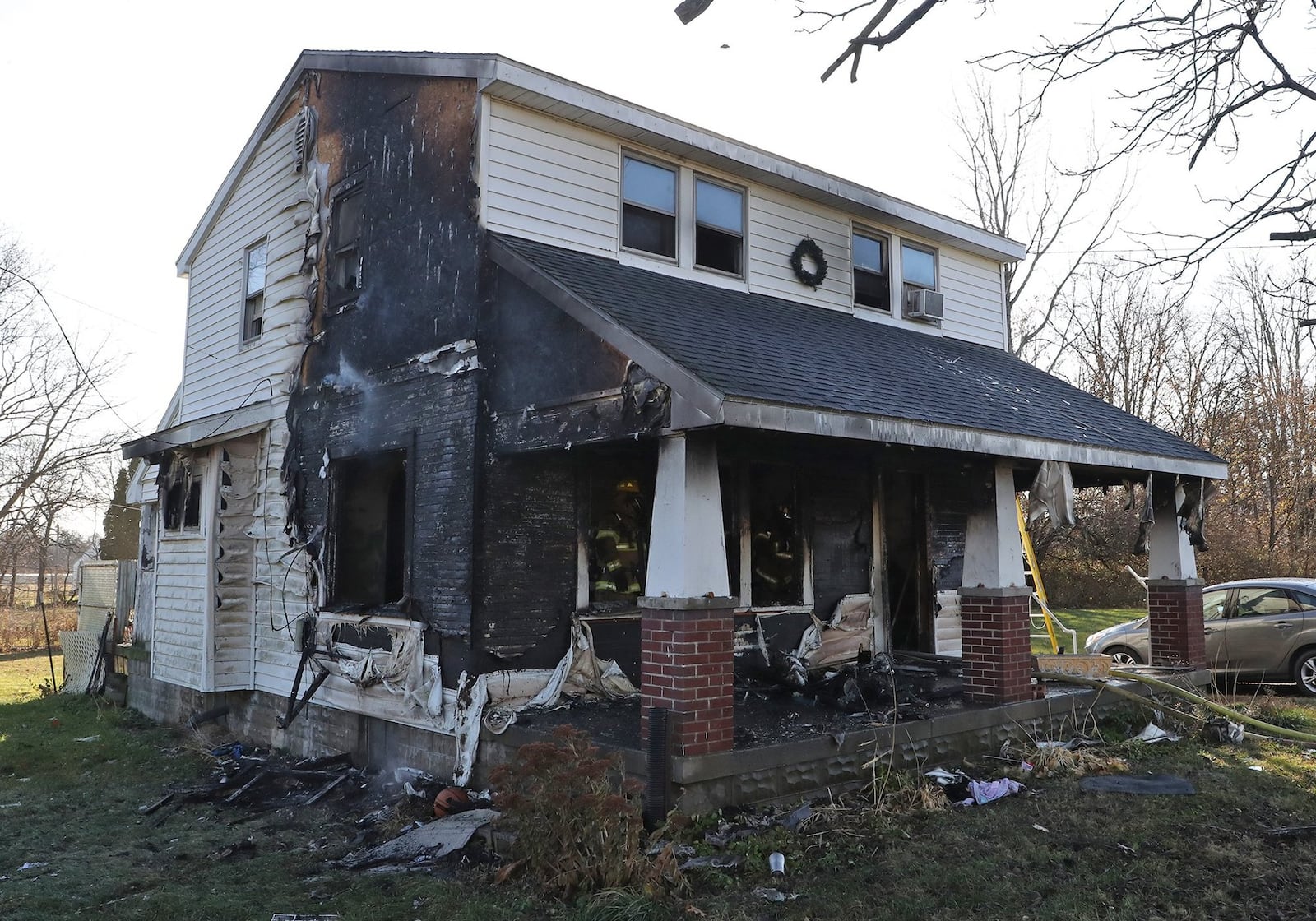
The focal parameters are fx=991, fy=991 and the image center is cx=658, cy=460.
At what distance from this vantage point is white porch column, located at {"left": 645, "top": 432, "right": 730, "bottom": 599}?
266 inches

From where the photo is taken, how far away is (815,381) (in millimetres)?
7840

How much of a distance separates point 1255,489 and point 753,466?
26115 millimetres

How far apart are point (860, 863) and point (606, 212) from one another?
6.50 meters

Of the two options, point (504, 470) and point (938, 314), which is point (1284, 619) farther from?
point (504, 470)

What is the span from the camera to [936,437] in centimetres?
802

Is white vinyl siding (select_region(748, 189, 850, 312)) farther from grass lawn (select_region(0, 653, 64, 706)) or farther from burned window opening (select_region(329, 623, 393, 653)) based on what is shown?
grass lawn (select_region(0, 653, 64, 706))

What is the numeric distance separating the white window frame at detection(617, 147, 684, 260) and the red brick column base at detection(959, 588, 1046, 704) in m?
4.55

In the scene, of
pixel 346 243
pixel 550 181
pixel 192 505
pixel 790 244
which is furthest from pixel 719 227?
pixel 192 505

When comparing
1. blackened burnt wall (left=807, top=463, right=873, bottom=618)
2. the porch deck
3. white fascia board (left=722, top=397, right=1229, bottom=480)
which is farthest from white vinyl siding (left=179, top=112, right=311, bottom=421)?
white fascia board (left=722, top=397, right=1229, bottom=480)

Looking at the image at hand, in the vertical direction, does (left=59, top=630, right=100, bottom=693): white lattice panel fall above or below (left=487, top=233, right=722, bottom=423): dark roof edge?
below

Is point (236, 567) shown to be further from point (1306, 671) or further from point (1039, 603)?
point (1306, 671)

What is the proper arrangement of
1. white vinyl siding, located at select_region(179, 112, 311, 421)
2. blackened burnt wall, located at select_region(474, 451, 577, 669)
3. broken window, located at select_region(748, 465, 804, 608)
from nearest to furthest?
blackened burnt wall, located at select_region(474, 451, 577, 669) < broken window, located at select_region(748, 465, 804, 608) < white vinyl siding, located at select_region(179, 112, 311, 421)

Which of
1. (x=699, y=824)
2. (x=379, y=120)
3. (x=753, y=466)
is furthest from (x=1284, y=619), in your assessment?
(x=379, y=120)

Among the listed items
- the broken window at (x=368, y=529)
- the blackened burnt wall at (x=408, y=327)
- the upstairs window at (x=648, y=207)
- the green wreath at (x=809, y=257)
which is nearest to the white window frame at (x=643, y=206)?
the upstairs window at (x=648, y=207)
